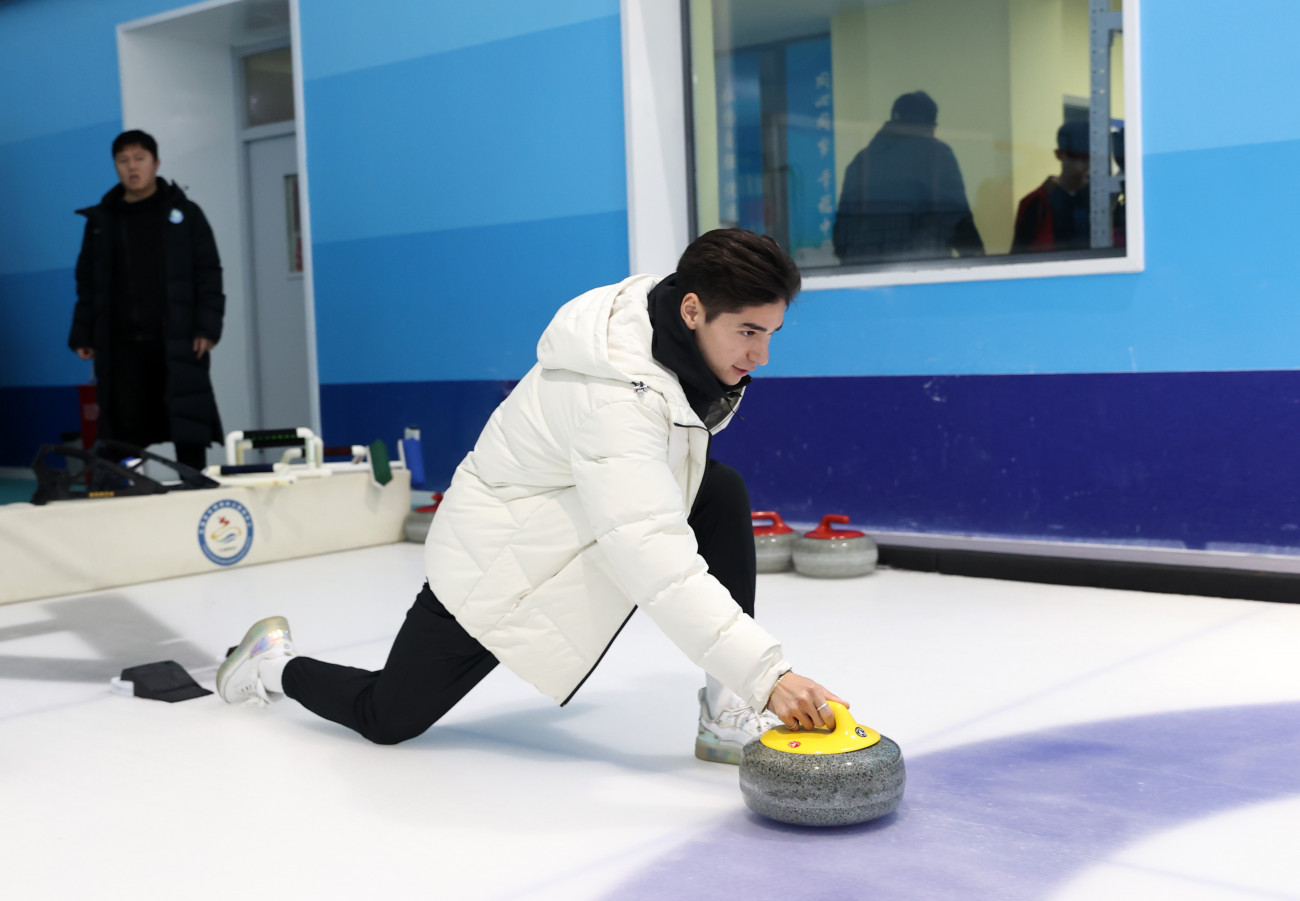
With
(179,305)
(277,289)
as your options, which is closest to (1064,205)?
(179,305)

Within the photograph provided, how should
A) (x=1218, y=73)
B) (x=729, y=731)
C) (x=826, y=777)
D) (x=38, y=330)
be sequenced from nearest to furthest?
(x=826, y=777) → (x=729, y=731) → (x=1218, y=73) → (x=38, y=330)

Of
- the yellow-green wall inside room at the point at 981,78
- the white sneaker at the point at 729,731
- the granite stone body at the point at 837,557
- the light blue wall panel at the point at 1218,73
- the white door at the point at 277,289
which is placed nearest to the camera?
the white sneaker at the point at 729,731

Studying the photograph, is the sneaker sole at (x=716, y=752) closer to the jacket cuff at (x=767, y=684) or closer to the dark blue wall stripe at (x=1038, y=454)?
the jacket cuff at (x=767, y=684)

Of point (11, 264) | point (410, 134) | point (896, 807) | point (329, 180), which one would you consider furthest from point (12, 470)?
point (896, 807)

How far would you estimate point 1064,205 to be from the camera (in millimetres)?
3975

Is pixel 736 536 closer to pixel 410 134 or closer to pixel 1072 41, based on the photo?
pixel 1072 41

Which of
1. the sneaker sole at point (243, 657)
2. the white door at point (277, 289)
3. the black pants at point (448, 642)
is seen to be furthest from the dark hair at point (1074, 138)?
the white door at point (277, 289)

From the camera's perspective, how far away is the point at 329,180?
5.96 metres

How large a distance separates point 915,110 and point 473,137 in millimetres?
2005

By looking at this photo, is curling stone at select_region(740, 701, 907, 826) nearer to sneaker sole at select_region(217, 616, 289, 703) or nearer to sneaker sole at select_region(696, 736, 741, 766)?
sneaker sole at select_region(696, 736, 741, 766)

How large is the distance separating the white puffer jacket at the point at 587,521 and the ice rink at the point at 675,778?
0.87 feet

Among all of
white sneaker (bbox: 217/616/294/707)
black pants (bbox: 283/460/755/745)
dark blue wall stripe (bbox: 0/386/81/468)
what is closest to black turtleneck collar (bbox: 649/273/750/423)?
black pants (bbox: 283/460/755/745)

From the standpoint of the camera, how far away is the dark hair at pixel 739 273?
184 cm

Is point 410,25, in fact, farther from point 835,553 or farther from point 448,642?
point 448,642
